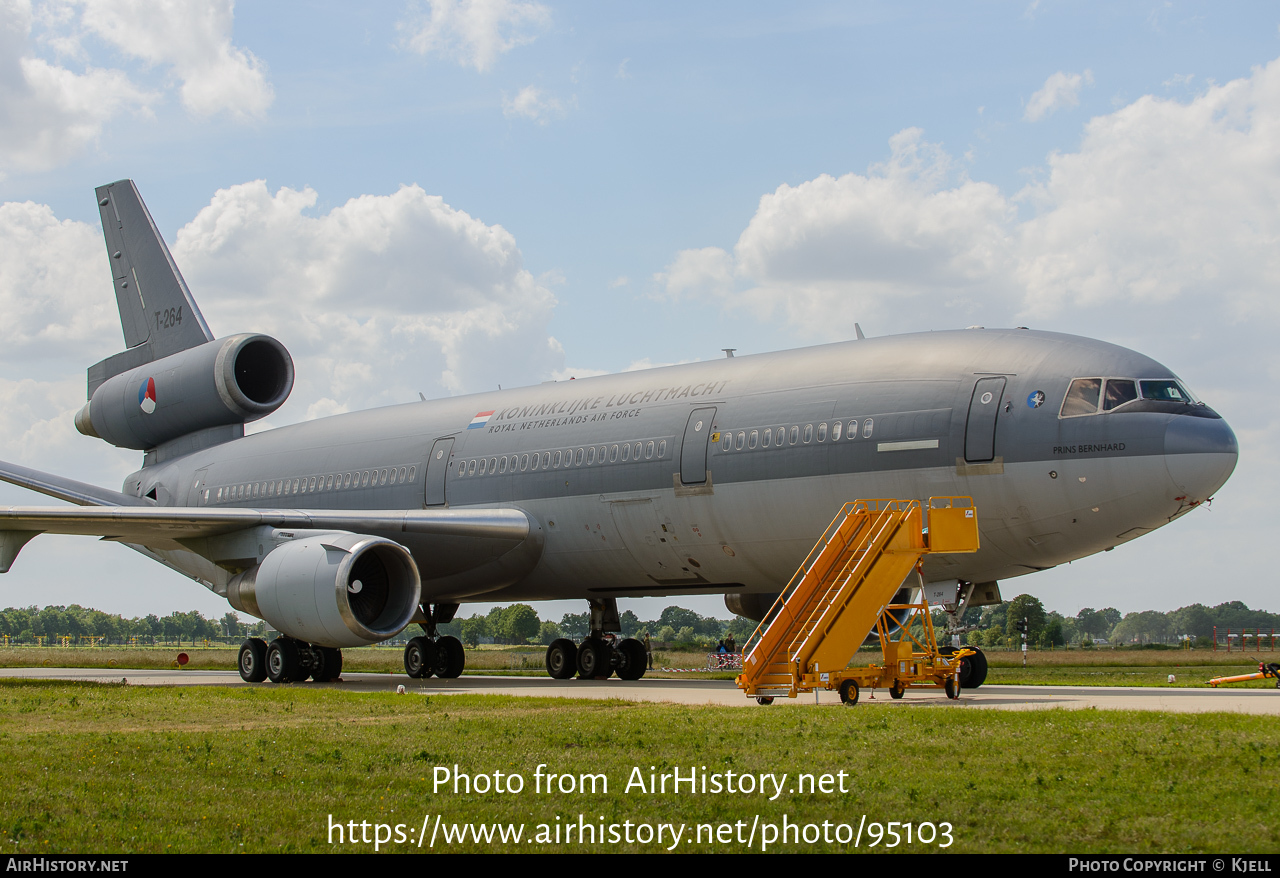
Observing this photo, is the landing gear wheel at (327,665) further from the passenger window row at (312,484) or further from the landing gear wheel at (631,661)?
the landing gear wheel at (631,661)

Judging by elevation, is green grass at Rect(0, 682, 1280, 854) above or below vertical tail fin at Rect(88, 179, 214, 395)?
below

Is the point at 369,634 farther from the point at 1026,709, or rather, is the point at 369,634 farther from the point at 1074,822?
the point at 1074,822

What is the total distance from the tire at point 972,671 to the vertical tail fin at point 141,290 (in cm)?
2065

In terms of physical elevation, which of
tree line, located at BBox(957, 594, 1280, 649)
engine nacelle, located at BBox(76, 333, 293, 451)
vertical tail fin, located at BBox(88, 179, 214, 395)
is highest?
vertical tail fin, located at BBox(88, 179, 214, 395)

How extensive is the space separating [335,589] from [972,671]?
9.27 metres

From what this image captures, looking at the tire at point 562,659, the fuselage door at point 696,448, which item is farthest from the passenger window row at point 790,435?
the tire at point 562,659

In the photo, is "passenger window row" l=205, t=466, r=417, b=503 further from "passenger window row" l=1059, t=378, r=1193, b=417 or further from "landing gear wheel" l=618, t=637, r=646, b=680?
"passenger window row" l=1059, t=378, r=1193, b=417

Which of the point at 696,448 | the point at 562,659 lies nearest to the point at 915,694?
the point at 696,448

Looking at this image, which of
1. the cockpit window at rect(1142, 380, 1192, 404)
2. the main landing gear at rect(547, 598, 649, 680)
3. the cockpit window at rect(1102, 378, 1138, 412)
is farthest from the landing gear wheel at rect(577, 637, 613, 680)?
the cockpit window at rect(1142, 380, 1192, 404)

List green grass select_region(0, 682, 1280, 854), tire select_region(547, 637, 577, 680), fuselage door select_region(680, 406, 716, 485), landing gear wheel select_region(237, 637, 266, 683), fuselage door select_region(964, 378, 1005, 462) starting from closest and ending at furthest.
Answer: green grass select_region(0, 682, 1280, 854), fuselage door select_region(964, 378, 1005, 462), fuselage door select_region(680, 406, 716, 485), landing gear wheel select_region(237, 637, 266, 683), tire select_region(547, 637, 577, 680)

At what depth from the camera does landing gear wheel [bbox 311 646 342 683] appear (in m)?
20.8

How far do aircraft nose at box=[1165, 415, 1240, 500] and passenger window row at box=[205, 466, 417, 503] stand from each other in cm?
1413

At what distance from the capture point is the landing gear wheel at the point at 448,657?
23016mm

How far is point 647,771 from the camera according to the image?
891cm
